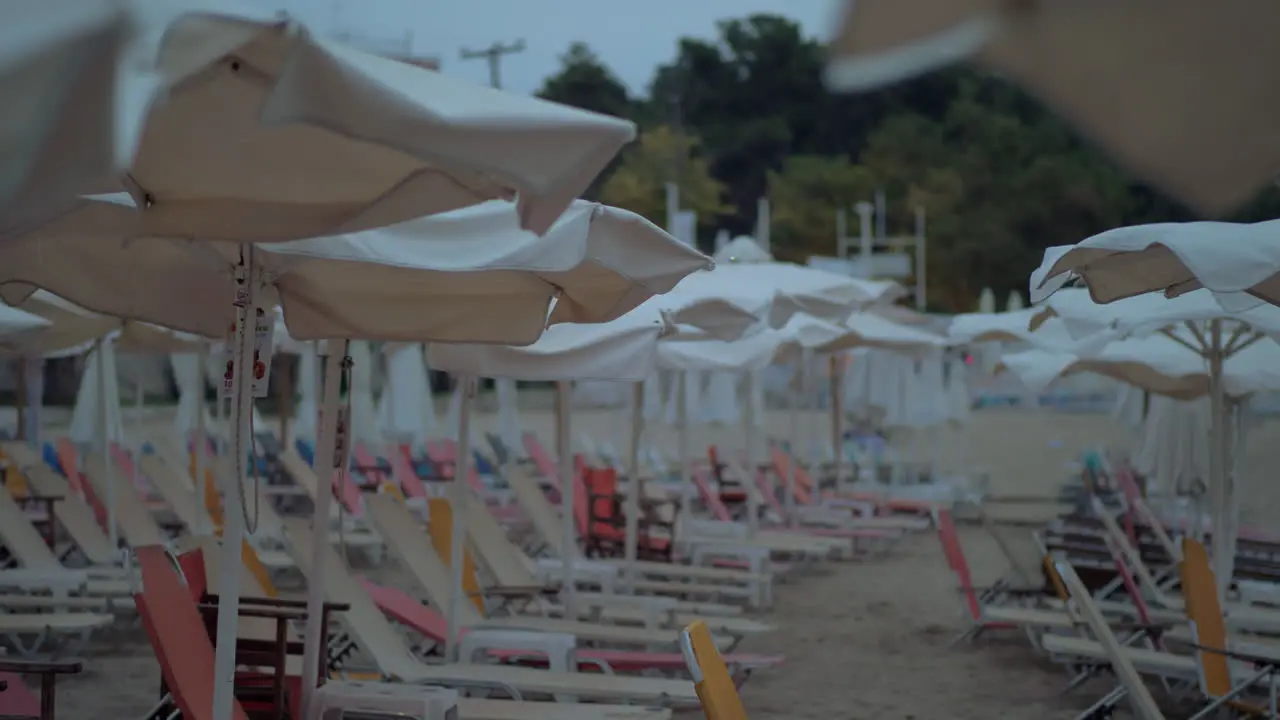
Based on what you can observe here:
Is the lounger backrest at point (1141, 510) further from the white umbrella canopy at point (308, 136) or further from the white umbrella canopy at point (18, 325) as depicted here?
the white umbrella canopy at point (308, 136)

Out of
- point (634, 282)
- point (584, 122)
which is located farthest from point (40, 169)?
point (634, 282)

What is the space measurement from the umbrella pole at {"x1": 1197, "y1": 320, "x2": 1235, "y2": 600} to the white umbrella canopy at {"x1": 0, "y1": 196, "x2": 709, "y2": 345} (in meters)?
3.01

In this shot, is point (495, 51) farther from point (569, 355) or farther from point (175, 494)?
point (569, 355)

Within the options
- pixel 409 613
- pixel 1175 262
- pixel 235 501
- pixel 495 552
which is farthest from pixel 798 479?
pixel 235 501

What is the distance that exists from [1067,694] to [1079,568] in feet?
3.38

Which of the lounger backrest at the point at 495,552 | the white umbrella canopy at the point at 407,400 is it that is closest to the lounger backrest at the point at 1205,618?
the lounger backrest at the point at 495,552

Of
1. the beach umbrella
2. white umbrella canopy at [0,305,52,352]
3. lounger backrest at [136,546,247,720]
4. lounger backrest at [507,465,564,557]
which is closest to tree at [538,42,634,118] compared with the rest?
lounger backrest at [507,465,564,557]

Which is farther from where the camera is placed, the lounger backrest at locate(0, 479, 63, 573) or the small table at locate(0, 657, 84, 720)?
the lounger backrest at locate(0, 479, 63, 573)

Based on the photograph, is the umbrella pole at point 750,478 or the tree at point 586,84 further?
the tree at point 586,84

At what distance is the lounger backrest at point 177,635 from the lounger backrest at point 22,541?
398cm

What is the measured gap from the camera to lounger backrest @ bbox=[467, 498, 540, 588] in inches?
308

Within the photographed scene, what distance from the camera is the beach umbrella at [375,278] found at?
396 centimetres

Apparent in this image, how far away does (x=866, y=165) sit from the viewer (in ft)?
180

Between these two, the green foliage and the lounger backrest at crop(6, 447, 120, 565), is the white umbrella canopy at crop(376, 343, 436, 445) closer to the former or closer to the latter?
the lounger backrest at crop(6, 447, 120, 565)
